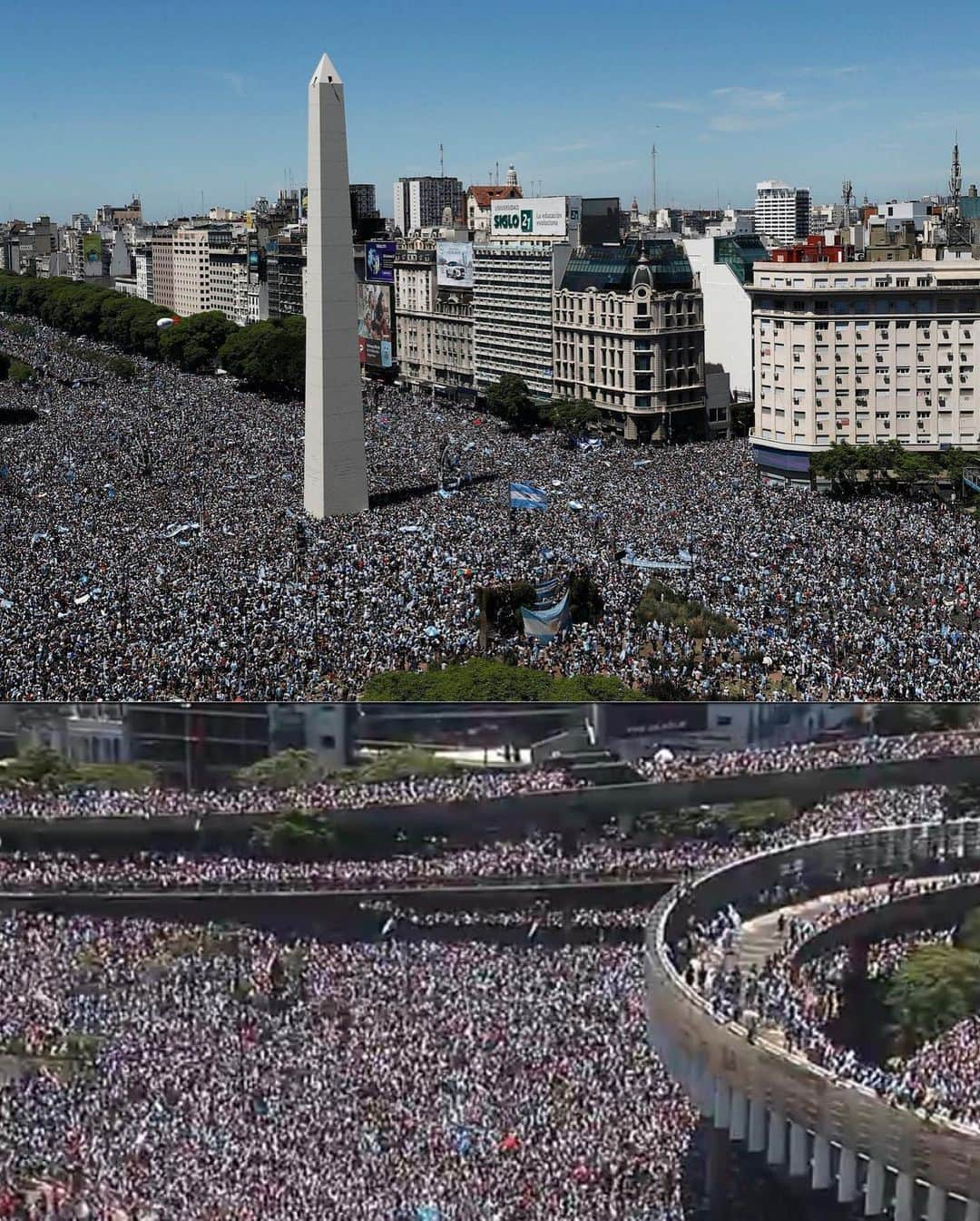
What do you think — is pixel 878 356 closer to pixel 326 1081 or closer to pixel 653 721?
pixel 653 721

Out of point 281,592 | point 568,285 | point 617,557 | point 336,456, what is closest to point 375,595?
point 281,592

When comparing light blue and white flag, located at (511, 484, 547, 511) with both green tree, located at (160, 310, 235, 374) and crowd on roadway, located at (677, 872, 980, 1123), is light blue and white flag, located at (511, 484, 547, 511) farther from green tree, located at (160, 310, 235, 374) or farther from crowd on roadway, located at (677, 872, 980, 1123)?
green tree, located at (160, 310, 235, 374)

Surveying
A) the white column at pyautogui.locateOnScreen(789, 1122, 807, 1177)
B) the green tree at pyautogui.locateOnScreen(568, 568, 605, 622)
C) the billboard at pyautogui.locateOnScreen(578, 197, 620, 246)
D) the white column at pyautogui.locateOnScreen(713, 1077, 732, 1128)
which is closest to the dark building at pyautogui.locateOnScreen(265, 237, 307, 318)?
the billboard at pyautogui.locateOnScreen(578, 197, 620, 246)

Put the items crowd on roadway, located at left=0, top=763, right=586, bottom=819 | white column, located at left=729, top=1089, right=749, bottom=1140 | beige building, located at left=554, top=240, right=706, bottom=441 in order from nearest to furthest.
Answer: white column, located at left=729, top=1089, right=749, bottom=1140 < crowd on roadway, located at left=0, top=763, right=586, bottom=819 < beige building, located at left=554, top=240, right=706, bottom=441

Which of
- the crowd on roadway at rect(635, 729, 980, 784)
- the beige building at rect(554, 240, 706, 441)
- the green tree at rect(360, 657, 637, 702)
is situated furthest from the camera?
the beige building at rect(554, 240, 706, 441)

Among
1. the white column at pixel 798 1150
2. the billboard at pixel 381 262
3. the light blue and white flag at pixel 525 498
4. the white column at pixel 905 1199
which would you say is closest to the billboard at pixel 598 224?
the billboard at pixel 381 262

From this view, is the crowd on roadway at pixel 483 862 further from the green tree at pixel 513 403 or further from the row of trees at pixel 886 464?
the green tree at pixel 513 403

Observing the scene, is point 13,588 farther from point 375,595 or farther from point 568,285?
point 568,285
